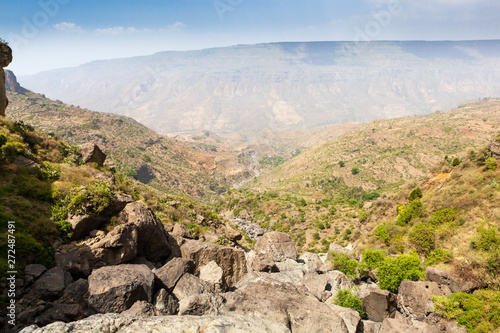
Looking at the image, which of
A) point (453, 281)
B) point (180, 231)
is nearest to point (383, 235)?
point (453, 281)

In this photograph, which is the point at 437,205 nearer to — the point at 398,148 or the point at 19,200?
the point at 19,200

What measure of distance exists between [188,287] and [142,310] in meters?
3.06

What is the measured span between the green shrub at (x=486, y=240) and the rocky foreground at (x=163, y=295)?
165 inches

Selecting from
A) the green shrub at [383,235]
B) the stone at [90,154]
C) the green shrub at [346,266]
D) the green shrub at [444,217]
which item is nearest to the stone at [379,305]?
the green shrub at [346,266]

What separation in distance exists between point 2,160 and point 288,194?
339 feet

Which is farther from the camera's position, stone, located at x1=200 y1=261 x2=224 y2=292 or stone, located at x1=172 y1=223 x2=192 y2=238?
stone, located at x1=172 y1=223 x2=192 y2=238

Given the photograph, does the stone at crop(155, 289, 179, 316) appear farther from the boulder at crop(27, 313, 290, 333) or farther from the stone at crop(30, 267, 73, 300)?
the stone at crop(30, 267, 73, 300)

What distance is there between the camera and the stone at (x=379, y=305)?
1670 cm

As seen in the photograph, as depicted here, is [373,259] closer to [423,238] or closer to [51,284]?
[423,238]

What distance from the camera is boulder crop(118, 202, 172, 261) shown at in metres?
15.3

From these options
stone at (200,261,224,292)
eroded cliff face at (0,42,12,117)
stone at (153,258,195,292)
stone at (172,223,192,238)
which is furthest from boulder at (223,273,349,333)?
eroded cliff face at (0,42,12,117)

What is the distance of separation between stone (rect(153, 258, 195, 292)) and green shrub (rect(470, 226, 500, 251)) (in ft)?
72.2

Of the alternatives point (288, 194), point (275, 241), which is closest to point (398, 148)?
point (288, 194)

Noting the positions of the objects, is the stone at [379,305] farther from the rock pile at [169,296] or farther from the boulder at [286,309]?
the boulder at [286,309]
